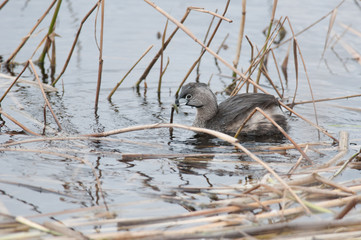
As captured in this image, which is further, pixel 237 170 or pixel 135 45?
pixel 135 45

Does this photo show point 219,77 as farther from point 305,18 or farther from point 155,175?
point 155,175

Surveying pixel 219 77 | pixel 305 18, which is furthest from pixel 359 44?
pixel 219 77

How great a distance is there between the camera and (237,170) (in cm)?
476

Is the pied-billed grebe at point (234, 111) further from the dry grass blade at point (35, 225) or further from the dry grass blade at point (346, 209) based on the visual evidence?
the dry grass blade at point (35, 225)

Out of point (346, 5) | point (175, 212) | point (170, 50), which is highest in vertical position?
point (346, 5)

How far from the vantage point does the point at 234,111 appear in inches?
242

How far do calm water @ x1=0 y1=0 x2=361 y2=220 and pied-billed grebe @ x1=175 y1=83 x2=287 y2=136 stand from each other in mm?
301

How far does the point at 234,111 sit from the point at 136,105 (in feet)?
4.25

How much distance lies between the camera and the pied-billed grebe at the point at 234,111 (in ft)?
20.0

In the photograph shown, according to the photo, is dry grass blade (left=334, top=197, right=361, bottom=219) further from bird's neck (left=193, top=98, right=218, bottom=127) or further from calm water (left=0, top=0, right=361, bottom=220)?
bird's neck (left=193, top=98, right=218, bottom=127)

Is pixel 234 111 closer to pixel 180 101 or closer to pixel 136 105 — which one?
pixel 180 101

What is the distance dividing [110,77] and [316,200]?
4.52 meters

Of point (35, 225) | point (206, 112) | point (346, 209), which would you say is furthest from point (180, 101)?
point (35, 225)

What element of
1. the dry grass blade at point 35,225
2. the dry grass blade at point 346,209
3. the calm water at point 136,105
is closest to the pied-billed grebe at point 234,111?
the calm water at point 136,105
